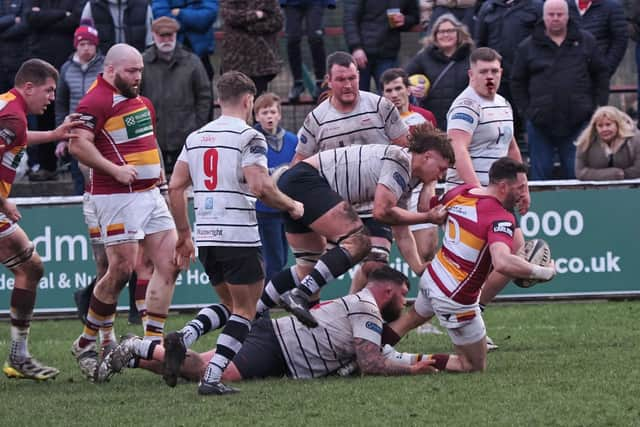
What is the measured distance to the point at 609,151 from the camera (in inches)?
568

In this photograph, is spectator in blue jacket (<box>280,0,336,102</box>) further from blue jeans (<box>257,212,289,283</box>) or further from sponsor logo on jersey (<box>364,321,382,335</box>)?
sponsor logo on jersey (<box>364,321,382,335</box>)

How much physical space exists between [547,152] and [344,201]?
19.1 ft

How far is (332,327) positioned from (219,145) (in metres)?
1.56

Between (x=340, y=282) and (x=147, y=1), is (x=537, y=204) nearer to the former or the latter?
(x=340, y=282)

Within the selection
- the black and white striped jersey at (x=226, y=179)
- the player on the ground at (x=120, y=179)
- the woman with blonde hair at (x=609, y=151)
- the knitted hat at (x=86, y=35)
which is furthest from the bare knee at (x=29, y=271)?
the woman with blonde hair at (x=609, y=151)

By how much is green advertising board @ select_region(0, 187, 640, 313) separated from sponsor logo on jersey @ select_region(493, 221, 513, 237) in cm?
518

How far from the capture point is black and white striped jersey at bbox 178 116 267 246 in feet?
28.6

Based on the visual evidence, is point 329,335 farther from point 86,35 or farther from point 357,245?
point 86,35

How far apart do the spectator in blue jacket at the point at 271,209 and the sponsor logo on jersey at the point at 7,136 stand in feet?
14.3

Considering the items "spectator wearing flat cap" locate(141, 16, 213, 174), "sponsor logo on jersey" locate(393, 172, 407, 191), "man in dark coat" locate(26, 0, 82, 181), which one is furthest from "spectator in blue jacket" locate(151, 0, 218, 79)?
"sponsor logo on jersey" locate(393, 172, 407, 191)

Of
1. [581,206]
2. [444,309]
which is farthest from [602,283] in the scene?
[444,309]

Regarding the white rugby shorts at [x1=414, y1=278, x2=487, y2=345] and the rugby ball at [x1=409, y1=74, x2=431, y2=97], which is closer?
the white rugby shorts at [x1=414, y1=278, x2=487, y2=345]

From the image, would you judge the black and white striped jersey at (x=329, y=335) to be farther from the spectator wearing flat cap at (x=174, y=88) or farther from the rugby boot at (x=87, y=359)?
the spectator wearing flat cap at (x=174, y=88)

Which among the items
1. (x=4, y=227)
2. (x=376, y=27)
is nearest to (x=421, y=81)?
(x=376, y=27)
